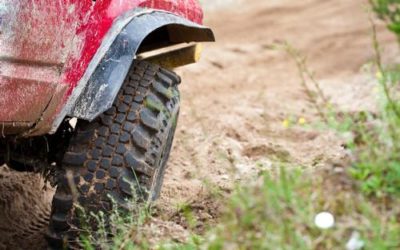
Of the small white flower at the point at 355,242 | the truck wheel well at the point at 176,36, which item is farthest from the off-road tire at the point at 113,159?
the small white flower at the point at 355,242

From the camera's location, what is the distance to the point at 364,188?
9.69 feet

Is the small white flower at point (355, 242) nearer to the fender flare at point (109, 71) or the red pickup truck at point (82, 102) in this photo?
the red pickup truck at point (82, 102)

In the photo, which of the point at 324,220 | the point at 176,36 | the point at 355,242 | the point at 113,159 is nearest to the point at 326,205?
the point at 324,220

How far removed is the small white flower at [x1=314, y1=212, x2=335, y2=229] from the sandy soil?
1.50 ft

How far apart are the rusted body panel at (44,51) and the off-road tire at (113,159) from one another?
19 cm

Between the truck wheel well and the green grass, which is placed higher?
A: the truck wheel well

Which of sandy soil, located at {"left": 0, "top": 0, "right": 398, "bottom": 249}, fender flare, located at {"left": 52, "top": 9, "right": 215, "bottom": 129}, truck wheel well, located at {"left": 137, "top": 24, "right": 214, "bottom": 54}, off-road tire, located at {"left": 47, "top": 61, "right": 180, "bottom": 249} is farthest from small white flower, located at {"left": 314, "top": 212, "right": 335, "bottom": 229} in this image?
truck wheel well, located at {"left": 137, "top": 24, "right": 214, "bottom": 54}

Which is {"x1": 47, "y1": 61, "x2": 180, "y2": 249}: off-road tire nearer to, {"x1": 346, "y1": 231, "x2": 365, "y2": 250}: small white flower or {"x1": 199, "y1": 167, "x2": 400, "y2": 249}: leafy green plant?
{"x1": 199, "y1": 167, "x2": 400, "y2": 249}: leafy green plant

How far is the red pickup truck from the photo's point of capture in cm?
339

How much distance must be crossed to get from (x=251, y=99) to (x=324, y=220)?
205 inches

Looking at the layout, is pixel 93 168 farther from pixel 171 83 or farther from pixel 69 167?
pixel 171 83

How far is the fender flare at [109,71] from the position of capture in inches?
146

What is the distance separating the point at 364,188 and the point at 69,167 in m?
1.32

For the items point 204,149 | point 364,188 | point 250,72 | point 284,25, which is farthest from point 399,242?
point 284,25
